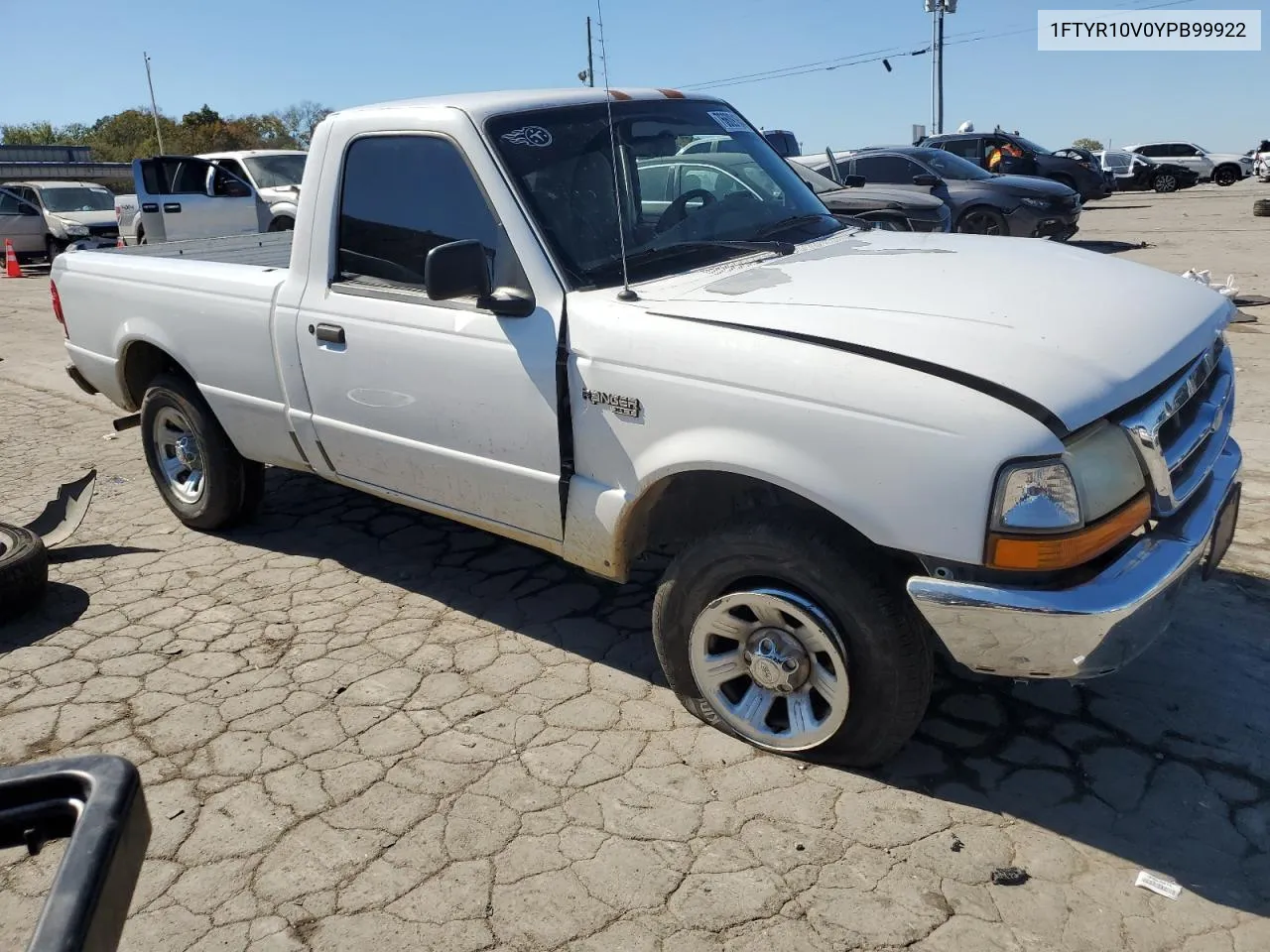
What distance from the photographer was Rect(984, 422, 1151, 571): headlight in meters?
2.38

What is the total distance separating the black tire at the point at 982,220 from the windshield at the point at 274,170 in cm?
965

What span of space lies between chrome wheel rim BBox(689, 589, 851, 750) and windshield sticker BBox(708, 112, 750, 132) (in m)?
2.18

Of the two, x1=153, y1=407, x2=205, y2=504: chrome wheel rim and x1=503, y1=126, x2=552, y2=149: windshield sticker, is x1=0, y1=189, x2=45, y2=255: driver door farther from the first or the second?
x1=503, y1=126, x2=552, y2=149: windshield sticker

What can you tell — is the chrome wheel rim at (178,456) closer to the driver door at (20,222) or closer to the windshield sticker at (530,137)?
the windshield sticker at (530,137)

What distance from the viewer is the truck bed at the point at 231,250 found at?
15.3ft

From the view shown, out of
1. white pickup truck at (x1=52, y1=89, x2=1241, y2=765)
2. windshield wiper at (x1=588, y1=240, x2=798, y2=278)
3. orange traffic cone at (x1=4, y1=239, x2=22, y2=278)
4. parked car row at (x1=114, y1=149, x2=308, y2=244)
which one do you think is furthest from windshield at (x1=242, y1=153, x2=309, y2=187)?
windshield wiper at (x1=588, y1=240, x2=798, y2=278)

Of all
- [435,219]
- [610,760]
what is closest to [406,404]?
[435,219]

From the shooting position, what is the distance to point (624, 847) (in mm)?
2750

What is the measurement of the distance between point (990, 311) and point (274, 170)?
14.7 m

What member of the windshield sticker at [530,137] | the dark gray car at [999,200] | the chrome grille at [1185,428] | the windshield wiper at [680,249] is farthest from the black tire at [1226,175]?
the windshield sticker at [530,137]

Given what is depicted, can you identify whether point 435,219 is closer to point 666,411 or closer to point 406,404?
point 406,404

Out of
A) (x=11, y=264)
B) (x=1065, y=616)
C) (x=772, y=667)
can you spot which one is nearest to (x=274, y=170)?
(x=11, y=264)

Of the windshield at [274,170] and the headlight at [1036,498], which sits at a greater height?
the windshield at [274,170]

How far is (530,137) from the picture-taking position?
11.4 feet
